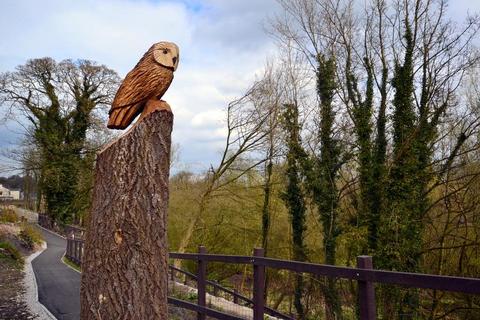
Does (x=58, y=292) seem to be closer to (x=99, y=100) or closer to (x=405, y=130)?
(x=405, y=130)

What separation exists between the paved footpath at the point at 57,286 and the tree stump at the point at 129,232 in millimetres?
5185

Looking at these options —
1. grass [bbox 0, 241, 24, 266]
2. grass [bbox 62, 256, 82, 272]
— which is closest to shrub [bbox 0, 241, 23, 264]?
grass [bbox 0, 241, 24, 266]

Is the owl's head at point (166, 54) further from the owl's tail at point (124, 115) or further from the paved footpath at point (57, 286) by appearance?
the paved footpath at point (57, 286)

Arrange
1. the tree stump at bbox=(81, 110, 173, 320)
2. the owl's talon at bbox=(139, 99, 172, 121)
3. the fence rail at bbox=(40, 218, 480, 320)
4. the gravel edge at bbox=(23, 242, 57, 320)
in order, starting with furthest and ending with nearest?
1. the gravel edge at bbox=(23, 242, 57, 320)
2. the owl's talon at bbox=(139, 99, 172, 121)
3. the tree stump at bbox=(81, 110, 173, 320)
4. the fence rail at bbox=(40, 218, 480, 320)

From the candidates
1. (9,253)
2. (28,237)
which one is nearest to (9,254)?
(9,253)

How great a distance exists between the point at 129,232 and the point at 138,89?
102 centimetres

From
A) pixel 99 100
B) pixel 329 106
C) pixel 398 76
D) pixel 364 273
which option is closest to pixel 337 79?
pixel 329 106

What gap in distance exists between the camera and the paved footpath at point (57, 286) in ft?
27.6

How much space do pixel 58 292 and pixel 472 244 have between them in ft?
35.8

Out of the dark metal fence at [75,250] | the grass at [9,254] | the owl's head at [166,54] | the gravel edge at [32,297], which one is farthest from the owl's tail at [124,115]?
the grass at [9,254]

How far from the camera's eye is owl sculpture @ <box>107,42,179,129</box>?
3387mm

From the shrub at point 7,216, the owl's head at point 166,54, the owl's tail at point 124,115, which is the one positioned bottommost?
the shrub at point 7,216

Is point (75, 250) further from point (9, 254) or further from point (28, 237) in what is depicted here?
point (28, 237)

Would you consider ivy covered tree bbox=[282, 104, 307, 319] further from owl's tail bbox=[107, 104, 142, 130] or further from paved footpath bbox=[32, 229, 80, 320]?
owl's tail bbox=[107, 104, 142, 130]
